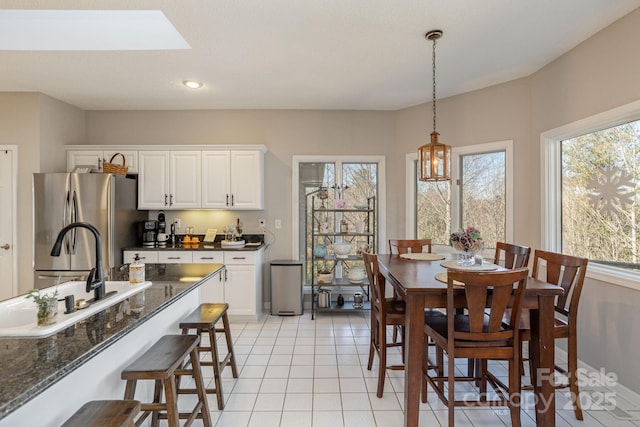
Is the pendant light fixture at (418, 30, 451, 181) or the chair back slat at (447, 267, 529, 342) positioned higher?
the pendant light fixture at (418, 30, 451, 181)

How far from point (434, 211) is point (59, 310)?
3.76 meters

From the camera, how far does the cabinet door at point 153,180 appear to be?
13.4ft

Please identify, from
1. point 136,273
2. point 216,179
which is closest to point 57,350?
point 136,273

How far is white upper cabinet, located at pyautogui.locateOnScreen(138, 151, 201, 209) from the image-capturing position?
13.4 ft

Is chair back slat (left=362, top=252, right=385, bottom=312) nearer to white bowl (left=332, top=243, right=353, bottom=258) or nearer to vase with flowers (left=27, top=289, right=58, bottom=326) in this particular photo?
white bowl (left=332, top=243, right=353, bottom=258)

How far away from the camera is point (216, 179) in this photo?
161 inches

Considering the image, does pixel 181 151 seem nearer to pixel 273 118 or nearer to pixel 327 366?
pixel 273 118

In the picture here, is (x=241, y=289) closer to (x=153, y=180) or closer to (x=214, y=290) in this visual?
(x=214, y=290)

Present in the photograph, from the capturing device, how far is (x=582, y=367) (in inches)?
106

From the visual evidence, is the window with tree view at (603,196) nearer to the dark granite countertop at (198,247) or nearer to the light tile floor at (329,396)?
the light tile floor at (329,396)

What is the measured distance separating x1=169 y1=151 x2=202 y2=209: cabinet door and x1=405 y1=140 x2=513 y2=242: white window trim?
8.79 feet

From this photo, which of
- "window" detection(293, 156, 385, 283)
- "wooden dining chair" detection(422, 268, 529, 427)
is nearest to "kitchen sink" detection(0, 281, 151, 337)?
"wooden dining chair" detection(422, 268, 529, 427)

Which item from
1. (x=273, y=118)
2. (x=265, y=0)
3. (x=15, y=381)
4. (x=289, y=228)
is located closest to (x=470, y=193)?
(x=289, y=228)

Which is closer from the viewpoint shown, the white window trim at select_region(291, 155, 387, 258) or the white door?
the white door
